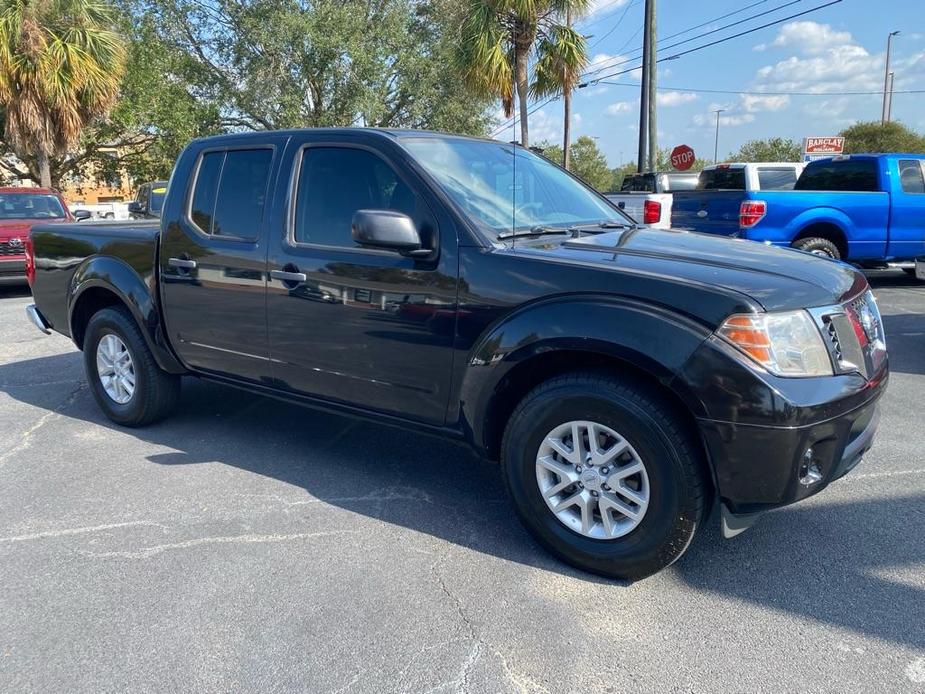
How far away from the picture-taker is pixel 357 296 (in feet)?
12.2

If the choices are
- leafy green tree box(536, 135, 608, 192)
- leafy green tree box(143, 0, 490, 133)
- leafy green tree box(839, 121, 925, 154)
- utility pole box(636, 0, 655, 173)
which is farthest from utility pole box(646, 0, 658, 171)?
leafy green tree box(536, 135, 608, 192)

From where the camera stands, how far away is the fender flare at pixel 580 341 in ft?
9.22

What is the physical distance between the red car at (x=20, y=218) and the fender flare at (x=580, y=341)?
10206 mm

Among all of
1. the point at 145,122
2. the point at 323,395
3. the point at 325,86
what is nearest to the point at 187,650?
the point at 323,395

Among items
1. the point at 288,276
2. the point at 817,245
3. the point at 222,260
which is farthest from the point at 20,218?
the point at 817,245

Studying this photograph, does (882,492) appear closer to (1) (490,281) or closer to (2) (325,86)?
(1) (490,281)

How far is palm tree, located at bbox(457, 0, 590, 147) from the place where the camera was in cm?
1525

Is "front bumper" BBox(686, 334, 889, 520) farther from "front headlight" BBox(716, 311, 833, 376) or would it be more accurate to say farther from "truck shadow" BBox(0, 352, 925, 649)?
"truck shadow" BBox(0, 352, 925, 649)

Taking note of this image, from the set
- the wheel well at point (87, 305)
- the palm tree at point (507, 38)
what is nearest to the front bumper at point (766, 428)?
the wheel well at point (87, 305)

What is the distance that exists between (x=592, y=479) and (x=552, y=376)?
0.46 m

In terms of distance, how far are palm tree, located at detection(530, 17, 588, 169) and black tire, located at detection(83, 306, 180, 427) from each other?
1310cm

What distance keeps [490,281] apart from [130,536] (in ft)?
6.87

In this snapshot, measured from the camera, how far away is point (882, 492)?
394cm

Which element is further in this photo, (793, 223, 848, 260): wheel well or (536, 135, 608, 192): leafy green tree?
(536, 135, 608, 192): leafy green tree
